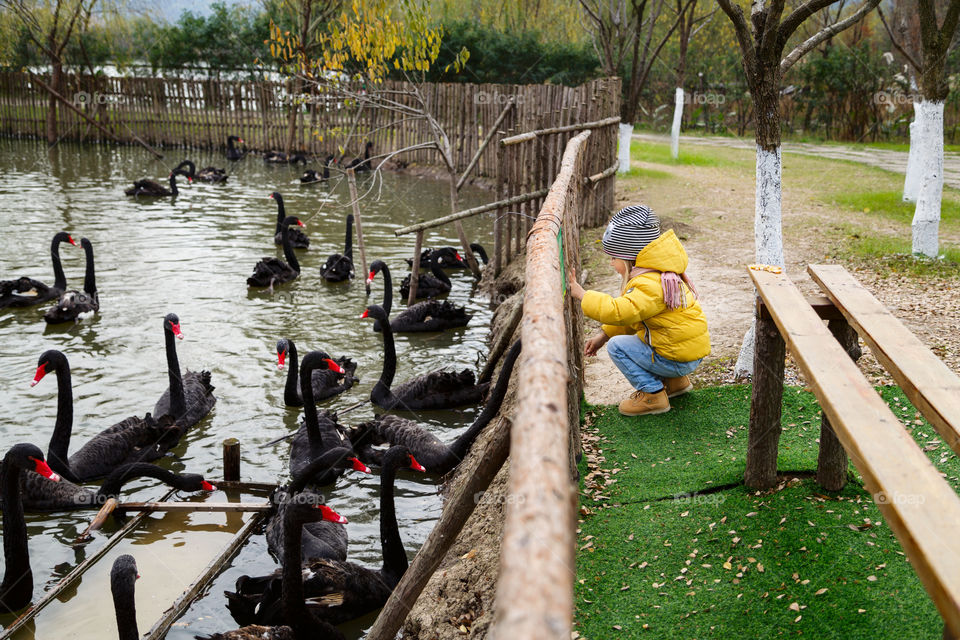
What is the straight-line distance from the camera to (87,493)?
5.21 meters

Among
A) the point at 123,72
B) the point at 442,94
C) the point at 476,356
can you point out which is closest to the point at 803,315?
the point at 476,356

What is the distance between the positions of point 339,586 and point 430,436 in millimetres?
1727

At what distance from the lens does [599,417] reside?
4988 millimetres

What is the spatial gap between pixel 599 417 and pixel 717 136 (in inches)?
904

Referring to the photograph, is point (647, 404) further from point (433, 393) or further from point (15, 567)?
point (15, 567)

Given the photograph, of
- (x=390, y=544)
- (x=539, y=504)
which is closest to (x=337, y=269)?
(x=390, y=544)

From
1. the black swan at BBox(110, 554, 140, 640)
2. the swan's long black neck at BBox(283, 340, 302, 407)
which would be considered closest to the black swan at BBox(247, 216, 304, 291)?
the swan's long black neck at BBox(283, 340, 302, 407)

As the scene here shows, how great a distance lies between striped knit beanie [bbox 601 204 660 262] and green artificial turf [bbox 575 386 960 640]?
1118 millimetres

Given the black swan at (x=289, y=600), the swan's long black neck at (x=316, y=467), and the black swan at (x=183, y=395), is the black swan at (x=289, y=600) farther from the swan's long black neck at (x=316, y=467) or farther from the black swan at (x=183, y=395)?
the black swan at (x=183, y=395)

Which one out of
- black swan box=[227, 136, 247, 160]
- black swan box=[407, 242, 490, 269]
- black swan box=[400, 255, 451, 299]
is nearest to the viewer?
black swan box=[400, 255, 451, 299]

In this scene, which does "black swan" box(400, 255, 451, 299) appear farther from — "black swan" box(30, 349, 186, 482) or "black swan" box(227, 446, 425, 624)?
"black swan" box(227, 446, 425, 624)

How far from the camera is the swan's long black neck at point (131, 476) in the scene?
5035 mm

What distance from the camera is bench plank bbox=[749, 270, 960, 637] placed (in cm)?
175

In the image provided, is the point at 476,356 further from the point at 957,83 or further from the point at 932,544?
the point at 957,83
